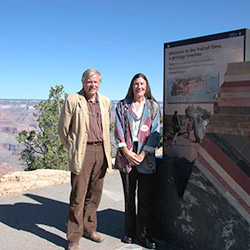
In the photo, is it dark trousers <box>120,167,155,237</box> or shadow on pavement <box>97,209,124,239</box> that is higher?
dark trousers <box>120,167,155,237</box>

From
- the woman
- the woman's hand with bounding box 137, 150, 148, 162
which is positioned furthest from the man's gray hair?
the woman's hand with bounding box 137, 150, 148, 162

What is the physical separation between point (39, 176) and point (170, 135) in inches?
145

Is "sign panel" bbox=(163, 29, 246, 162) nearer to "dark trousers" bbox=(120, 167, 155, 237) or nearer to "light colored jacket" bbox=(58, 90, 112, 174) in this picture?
"dark trousers" bbox=(120, 167, 155, 237)

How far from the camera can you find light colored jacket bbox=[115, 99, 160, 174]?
3141 mm

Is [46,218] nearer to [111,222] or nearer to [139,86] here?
[111,222]

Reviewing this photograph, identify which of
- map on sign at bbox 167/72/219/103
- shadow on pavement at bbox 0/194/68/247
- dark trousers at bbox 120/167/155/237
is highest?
map on sign at bbox 167/72/219/103

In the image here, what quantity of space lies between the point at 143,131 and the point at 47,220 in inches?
83.7

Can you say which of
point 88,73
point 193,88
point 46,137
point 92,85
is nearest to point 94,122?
point 92,85

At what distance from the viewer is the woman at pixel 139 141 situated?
3141mm

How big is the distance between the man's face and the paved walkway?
1.76m

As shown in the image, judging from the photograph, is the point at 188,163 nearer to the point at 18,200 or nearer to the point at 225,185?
the point at 225,185

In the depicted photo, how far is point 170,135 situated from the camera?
3.41m

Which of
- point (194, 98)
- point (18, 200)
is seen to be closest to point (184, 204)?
point (194, 98)

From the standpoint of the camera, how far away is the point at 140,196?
3.31m
